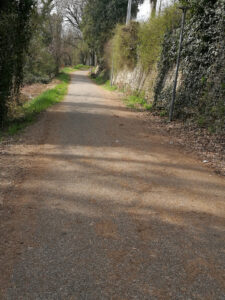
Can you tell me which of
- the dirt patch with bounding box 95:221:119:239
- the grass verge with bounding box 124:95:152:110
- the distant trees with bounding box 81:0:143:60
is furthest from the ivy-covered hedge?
the distant trees with bounding box 81:0:143:60

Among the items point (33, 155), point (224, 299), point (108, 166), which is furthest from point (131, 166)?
point (224, 299)

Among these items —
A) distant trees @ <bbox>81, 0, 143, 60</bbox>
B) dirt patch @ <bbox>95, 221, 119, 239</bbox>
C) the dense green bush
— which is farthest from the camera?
distant trees @ <bbox>81, 0, 143, 60</bbox>

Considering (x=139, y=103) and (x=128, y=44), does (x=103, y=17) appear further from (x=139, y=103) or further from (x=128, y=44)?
(x=139, y=103)

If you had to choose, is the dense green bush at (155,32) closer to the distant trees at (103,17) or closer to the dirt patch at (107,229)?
the dirt patch at (107,229)

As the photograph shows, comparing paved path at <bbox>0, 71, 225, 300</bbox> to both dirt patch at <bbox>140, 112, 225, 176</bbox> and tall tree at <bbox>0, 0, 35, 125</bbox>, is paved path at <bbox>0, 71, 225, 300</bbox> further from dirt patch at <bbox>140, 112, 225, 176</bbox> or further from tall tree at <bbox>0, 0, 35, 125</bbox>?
tall tree at <bbox>0, 0, 35, 125</bbox>

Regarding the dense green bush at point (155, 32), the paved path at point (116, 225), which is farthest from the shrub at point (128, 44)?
the paved path at point (116, 225)

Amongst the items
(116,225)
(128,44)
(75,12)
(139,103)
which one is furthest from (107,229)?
(75,12)

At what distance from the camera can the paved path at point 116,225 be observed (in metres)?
2.92

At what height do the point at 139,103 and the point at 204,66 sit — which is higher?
the point at 204,66

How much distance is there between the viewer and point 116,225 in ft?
13.2

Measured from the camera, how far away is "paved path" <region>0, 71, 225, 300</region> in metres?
2.92

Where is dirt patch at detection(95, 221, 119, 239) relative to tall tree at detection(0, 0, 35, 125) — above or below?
below

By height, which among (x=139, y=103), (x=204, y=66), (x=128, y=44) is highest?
(x=128, y=44)

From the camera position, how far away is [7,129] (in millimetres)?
9570
